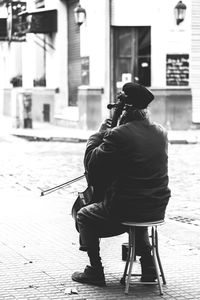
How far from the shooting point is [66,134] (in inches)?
864

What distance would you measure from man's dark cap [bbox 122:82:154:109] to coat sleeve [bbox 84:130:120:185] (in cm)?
30

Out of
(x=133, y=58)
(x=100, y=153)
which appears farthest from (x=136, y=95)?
(x=133, y=58)

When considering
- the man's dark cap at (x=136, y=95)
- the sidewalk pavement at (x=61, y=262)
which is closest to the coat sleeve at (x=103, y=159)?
the man's dark cap at (x=136, y=95)

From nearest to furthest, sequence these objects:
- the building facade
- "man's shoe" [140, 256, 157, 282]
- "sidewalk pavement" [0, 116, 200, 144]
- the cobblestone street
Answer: the cobblestone street
"man's shoe" [140, 256, 157, 282]
"sidewalk pavement" [0, 116, 200, 144]
the building facade

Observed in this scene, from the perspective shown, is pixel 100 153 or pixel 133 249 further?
pixel 133 249

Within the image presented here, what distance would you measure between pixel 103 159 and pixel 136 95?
0.56m

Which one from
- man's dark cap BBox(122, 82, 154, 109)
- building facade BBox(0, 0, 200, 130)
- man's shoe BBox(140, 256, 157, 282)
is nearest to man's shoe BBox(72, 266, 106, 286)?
man's shoe BBox(140, 256, 157, 282)

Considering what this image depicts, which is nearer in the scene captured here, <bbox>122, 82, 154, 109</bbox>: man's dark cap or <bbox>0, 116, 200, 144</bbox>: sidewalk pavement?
<bbox>122, 82, 154, 109</bbox>: man's dark cap

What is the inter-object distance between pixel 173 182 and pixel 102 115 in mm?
11354

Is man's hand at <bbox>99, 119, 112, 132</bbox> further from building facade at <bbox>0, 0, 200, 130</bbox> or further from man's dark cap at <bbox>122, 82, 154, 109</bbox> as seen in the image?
building facade at <bbox>0, 0, 200, 130</bbox>

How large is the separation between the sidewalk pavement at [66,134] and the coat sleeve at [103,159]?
14208 mm

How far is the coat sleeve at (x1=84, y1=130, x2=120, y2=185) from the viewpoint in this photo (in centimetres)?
521

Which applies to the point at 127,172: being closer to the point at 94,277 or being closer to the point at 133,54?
the point at 94,277

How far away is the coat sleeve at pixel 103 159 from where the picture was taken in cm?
521
